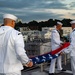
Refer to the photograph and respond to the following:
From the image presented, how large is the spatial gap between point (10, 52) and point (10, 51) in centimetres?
2

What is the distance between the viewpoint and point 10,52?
4.80 metres

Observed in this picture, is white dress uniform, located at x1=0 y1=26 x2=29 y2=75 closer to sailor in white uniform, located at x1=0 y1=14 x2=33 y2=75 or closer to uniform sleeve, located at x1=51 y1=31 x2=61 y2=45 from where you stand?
sailor in white uniform, located at x1=0 y1=14 x2=33 y2=75

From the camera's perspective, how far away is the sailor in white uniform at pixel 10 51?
472 cm

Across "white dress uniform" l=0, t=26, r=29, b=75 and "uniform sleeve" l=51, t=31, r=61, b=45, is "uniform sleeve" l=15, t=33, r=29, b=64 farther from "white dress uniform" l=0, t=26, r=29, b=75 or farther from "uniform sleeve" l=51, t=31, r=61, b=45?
"uniform sleeve" l=51, t=31, r=61, b=45

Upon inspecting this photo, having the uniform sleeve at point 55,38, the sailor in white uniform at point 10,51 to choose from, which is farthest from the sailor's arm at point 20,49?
the uniform sleeve at point 55,38

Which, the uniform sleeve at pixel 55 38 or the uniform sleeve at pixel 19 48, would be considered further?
the uniform sleeve at pixel 55 38

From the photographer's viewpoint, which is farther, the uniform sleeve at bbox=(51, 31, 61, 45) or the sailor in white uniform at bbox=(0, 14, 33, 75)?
the uniform sleeve at bbox=(51, 31, 61, 45)

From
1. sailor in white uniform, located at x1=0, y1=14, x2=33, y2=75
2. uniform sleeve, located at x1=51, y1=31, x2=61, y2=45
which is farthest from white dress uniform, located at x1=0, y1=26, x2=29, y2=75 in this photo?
uniform sleeve, located at x1=51, y1=31, x2=61, y2=45

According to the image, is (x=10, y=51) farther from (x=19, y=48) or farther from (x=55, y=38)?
(x=55, y=38)

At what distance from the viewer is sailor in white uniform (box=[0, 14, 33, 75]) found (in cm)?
472

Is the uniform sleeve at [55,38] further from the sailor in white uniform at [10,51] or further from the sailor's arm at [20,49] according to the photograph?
the sailor's arm at [20,49]

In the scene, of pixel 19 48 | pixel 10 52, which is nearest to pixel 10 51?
pixel 10 52

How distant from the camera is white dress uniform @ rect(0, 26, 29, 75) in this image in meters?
4.70

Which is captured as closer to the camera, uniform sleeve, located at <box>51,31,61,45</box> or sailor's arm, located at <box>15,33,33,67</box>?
sailor's arm, located at <box>15,33,33,67</box>
